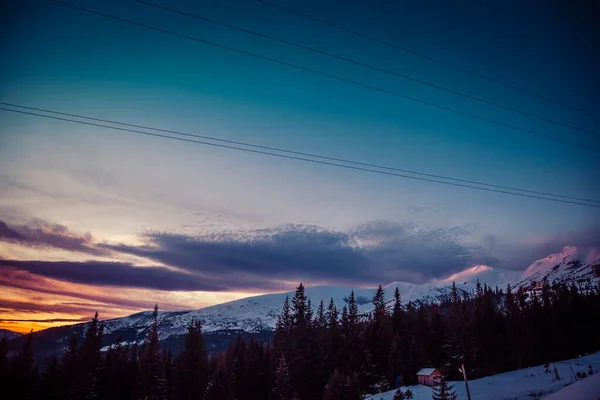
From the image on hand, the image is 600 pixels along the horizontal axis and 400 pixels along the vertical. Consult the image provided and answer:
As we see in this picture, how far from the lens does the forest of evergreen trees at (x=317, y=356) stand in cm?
6694

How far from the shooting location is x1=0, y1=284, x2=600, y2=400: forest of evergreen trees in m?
66.9

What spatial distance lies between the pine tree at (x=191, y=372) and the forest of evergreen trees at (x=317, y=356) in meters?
0.18

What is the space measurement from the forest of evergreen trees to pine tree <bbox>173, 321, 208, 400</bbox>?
18 centimetres

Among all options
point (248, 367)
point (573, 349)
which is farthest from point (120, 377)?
point (573, 349)

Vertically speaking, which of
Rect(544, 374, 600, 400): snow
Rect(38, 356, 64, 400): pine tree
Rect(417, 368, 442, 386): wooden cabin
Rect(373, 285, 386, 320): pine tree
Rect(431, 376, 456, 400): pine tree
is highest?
Rect(373, 285, 386, 320): pine tree

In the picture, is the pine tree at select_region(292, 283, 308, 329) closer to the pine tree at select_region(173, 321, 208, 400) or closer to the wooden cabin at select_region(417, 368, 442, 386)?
the pine tree at select_region(173, 321, 208, 400)

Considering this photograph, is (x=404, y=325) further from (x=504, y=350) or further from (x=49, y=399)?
(x=49, y=399)

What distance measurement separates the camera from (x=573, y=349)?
82.5 meters

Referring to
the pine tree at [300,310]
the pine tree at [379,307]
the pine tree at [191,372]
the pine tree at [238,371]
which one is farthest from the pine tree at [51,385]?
the pine tree at [379,307]

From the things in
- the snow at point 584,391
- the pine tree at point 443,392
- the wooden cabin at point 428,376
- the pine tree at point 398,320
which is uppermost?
the pine tree at point 398,320

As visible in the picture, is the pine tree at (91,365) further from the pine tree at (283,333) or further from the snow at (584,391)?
the snow at (584,391)

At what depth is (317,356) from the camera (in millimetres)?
70062

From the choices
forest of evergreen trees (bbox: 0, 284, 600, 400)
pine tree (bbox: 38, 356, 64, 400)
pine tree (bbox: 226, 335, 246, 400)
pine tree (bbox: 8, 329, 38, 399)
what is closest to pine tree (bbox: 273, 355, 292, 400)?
forest of evergreen trees (bbox: 0, 284, 600, 400)

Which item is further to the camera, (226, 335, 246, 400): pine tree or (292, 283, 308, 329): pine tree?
(292, 283, 308, 329): pine tree
